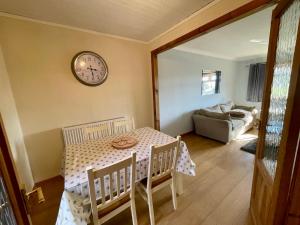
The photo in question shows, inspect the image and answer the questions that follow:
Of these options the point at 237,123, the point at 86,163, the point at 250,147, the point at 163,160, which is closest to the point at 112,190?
the point at 86,163

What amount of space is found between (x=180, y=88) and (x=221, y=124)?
1.37 m

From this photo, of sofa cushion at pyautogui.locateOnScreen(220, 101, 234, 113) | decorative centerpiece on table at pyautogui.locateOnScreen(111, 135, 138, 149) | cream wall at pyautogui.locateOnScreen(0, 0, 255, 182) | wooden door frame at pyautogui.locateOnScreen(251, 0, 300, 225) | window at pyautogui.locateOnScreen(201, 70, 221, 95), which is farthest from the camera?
sofa cushion at pyautogui.locateOnScreen(220, 101, 234, 113)

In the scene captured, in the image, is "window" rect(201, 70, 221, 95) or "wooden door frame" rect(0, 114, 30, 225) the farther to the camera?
"window" rect(201, 70, 221, 95)

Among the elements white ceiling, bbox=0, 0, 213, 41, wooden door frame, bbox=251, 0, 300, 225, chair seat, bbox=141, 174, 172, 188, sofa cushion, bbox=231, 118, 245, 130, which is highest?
white ceiling, bbox=0, 0, 213, 41

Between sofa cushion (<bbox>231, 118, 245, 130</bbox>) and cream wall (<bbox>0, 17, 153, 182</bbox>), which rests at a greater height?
cream wall (<bbox>0, 17, 153, 182</bbox>)

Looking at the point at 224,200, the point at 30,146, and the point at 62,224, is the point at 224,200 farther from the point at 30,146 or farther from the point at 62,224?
the point at 30,146

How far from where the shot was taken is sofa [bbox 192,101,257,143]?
3.33m

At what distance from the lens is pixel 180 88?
150 inches

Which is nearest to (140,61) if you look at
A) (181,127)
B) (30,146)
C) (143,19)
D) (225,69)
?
(143,19)

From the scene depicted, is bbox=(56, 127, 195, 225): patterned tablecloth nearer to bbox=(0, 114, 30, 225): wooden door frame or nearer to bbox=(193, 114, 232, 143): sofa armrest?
bbox=(0, 114, 30, 225): wooden door frame

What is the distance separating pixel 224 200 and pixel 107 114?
2.28 meters

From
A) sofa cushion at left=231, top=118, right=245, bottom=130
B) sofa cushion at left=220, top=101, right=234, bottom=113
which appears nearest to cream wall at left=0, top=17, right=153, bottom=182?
sofa cushion at left=231, top=118, right=245, bottom=130

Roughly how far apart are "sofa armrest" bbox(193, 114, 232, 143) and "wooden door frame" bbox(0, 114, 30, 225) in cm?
355

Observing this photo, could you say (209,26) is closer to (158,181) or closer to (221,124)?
Result: (158,181)
